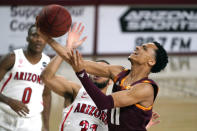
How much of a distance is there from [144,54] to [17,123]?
6.33 feet

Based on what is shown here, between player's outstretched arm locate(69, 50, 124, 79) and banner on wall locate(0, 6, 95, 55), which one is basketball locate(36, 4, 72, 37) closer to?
player's outstretched arm locate(69, 50, 124, 79)

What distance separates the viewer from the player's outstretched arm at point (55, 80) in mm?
3648

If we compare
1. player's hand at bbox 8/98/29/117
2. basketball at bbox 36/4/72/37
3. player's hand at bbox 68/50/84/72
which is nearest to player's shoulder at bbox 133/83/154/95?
player's hand at bbox 68/50/84/72

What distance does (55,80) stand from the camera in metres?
4.01

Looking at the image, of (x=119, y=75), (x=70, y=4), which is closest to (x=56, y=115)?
(x=70, y=4)

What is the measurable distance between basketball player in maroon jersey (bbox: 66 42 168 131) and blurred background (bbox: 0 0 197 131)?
5.81m

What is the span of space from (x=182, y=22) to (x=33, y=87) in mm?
6665

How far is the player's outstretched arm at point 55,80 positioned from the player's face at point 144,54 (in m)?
0.72

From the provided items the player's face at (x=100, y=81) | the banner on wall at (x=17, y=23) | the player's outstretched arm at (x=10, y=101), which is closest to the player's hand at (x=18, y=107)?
the player's outstretched arm at (x=10, y=101)

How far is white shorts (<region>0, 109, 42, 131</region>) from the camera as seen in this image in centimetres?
488

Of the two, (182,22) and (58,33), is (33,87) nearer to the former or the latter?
(58,33)

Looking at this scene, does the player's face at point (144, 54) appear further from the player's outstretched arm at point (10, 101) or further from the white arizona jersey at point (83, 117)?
the player's outstretched arm at point (10, 101)

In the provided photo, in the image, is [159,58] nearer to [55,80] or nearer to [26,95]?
[55,80]

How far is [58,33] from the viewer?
11.9 ft
